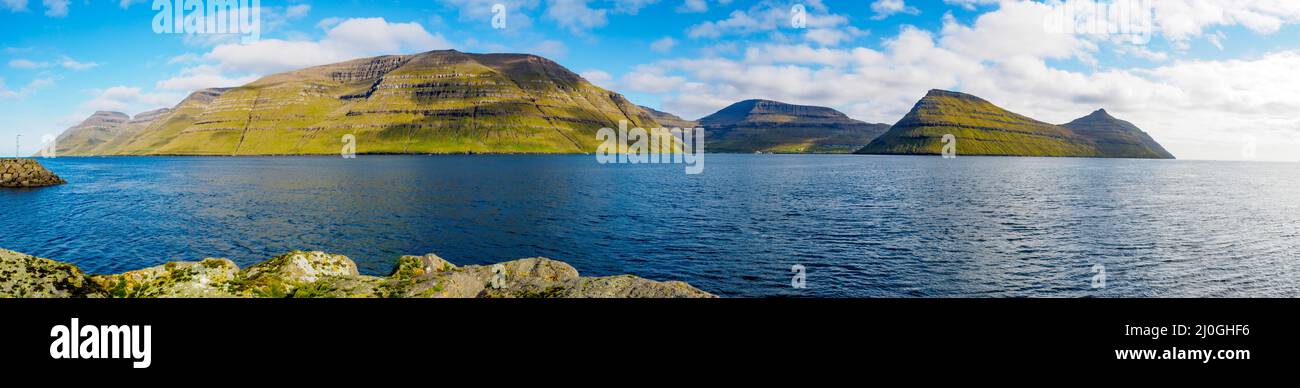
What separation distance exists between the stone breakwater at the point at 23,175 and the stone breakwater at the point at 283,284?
160m

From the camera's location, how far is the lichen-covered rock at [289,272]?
22.3 meters

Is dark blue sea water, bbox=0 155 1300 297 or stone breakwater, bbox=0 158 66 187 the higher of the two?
stone breakwater, bbox=0 158 66 187

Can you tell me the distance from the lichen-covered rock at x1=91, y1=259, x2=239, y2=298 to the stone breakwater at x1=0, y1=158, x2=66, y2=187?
524ft

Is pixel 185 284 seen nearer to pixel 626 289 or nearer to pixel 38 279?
pixel 38 279

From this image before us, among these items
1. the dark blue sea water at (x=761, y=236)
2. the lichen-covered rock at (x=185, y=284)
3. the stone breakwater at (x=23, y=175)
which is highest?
the stone breakwater at (x=23, y=175)

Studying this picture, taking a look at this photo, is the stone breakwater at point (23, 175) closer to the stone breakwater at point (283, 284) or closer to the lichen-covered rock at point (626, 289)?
the stone breakwater at point (283, 284)

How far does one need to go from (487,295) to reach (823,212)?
62771 millimetres

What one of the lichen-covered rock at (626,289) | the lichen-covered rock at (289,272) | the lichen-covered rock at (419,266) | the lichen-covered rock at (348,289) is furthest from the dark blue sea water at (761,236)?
the lichen-covered rock at (348,289)

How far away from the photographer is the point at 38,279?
802 inches

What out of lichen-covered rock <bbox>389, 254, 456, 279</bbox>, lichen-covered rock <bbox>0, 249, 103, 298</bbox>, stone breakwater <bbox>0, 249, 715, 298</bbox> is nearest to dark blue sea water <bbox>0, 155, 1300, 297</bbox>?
lichen-covered rock <bbox>389, 254, 456, 279</bbox>

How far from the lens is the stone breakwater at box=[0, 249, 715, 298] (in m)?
20.5

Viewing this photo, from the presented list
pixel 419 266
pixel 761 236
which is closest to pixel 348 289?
pixel 419 266

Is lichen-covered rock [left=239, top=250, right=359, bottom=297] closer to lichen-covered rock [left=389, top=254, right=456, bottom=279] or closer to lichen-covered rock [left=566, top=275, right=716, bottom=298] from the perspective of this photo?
lichen-covered rock [left=389, top=254, right=456, bottom=279]
